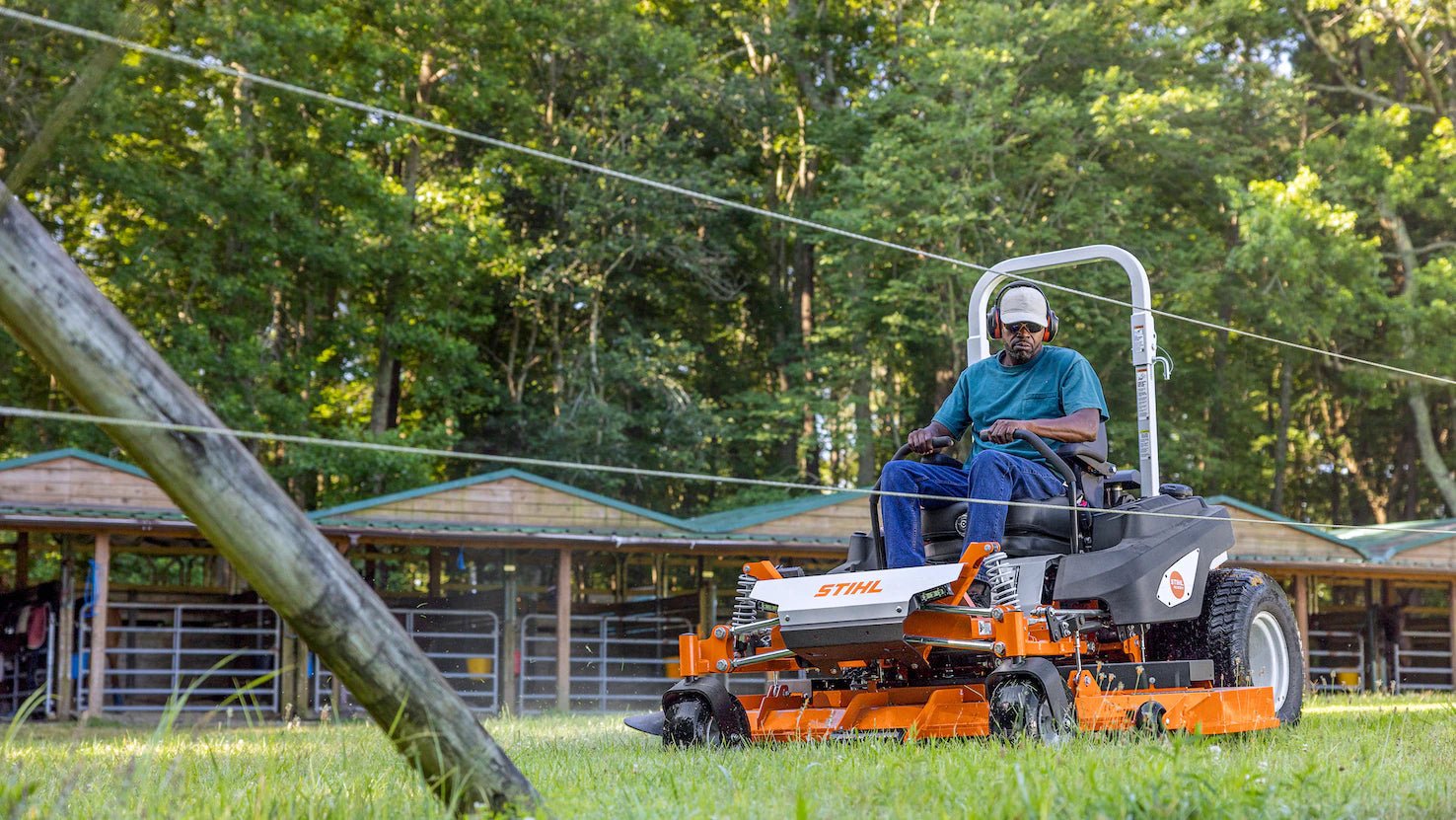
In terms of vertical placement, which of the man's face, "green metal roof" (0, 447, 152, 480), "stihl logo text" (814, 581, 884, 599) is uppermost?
"green metal roof" (0, 447, 152, 480)

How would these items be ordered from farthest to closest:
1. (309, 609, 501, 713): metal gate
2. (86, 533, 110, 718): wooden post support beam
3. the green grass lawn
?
1. (309, 609, 501, 713): metal gate
2. (86, 533, 110, 718): wooden post support beam
3. the green grass lawn

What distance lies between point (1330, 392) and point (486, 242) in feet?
64.0

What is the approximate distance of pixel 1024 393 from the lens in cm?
666

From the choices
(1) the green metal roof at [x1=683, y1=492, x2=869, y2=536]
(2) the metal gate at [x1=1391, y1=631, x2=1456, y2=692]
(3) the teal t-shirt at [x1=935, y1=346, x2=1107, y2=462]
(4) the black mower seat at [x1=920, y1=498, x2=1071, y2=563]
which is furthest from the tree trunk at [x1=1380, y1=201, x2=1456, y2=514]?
(4) the black mower seat at [x1=920, y1=498, x2=1071, y2=563]

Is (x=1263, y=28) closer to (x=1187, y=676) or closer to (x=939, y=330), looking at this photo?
(x=939, y=330)

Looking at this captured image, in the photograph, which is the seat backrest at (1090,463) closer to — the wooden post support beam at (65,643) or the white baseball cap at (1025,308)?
the white baseball cap at (1025,308)

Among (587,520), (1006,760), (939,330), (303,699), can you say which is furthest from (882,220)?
(1006,760)

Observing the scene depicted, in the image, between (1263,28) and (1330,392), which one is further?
(1330,392)

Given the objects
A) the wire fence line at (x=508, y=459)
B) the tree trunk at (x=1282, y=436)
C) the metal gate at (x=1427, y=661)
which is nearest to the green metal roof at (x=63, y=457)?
the wire fence line at (x=508, y=459)

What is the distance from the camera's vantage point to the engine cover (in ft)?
18.6

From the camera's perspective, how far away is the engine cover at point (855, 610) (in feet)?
18.6

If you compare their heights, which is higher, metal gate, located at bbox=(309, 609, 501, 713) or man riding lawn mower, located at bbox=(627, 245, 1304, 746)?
man riding lawn mower, located at bbox=(627, 245, 1304, 746)

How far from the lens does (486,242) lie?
91.4 ft

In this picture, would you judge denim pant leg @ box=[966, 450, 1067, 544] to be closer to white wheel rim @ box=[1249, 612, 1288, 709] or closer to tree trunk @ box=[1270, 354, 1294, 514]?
white wheel rim @ box=[1249, 612, 1288, 709]
